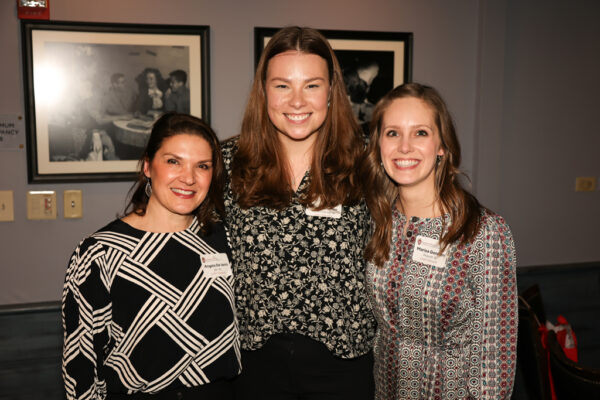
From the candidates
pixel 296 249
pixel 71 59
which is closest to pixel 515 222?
pixel 296 249

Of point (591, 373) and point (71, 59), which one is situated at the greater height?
point (71, 59)

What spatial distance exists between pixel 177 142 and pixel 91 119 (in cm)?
150

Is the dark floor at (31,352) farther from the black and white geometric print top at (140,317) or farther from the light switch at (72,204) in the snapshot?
the black and white geometric print top at (140,317)

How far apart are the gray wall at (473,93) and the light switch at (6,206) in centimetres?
3

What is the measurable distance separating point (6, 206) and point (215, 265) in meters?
1.84

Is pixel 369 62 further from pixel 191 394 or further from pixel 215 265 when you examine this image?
pixel 191 394

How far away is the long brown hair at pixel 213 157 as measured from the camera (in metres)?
1.72

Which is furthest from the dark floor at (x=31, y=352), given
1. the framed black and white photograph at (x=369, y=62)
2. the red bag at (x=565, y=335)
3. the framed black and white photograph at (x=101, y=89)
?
the framed black and white photograph at (x=369, y=62)

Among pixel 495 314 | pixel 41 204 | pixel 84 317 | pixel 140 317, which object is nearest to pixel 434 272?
pixel 495 314

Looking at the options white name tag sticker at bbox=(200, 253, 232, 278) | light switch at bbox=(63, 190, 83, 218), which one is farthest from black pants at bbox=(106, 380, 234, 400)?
light switch at bbox=(63, 190, 83, 218)

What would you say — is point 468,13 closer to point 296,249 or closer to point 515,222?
point 515,222

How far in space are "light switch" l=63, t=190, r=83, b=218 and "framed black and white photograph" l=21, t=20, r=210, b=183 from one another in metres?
0.09

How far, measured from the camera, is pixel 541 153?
12.1 feet

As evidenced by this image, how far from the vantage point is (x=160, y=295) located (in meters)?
1.58
